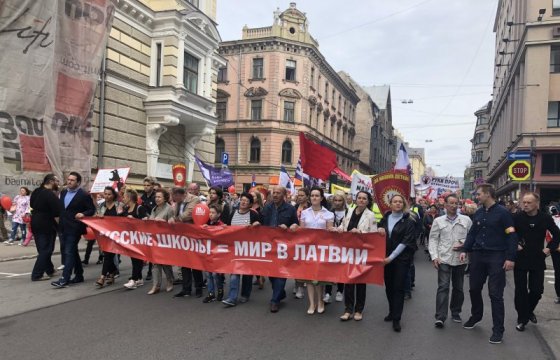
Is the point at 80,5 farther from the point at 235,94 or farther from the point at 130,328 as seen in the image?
the point at 235,94

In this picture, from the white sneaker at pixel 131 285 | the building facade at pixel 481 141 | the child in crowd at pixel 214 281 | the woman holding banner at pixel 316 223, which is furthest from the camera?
the building facade at pixel 481 141

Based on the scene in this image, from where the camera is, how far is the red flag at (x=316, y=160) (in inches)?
500

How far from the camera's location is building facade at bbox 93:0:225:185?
17.5 metres

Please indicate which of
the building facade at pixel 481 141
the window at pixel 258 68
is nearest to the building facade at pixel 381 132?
the building facade at pixel 481 141

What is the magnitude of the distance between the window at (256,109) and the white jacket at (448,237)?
36830mm

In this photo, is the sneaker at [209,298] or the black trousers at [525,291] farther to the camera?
the sneaker at [209,298]

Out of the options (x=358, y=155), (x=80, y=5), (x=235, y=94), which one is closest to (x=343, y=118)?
(x=358, y=155)

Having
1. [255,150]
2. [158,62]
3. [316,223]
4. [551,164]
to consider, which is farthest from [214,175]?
[255,150]

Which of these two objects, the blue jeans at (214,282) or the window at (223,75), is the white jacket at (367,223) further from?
the window at (223,75)

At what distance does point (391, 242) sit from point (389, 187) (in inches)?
109

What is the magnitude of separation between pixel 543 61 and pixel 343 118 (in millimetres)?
29910

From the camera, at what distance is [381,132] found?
270ft

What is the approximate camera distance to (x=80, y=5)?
13.8 m

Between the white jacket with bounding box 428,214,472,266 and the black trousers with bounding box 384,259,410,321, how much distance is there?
58 centimetres
